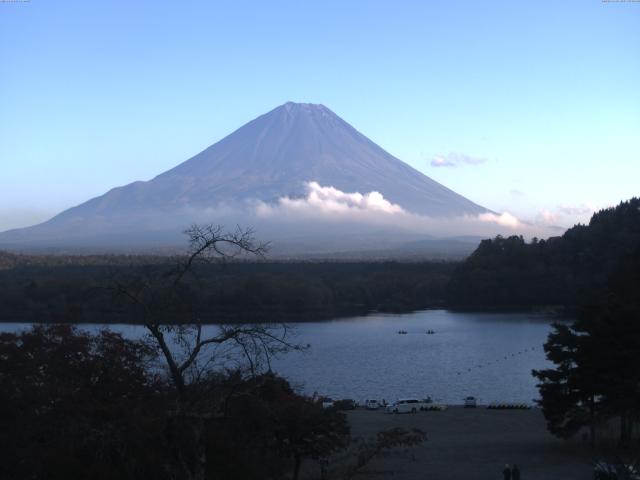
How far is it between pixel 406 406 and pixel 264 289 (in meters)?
19.6

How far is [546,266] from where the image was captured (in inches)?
1474

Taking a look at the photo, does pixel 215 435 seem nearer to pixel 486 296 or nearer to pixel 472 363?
pixel 472 363

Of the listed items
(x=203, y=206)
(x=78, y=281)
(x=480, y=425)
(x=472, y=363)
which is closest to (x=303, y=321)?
(x=78, y=281)

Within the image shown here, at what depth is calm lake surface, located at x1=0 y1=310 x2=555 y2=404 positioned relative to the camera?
16.8 metres

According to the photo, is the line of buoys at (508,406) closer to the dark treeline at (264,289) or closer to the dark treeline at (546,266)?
the dark treeline at (264,289)

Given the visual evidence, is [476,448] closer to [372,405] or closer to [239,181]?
[372,405]

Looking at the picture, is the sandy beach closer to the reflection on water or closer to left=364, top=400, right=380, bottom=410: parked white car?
left=364, top=400, right=380, bottom=410: parked white car

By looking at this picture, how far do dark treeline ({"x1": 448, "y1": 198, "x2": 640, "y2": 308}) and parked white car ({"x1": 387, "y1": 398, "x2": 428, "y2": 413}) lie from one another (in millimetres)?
21467

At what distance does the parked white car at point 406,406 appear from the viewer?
46.1ft

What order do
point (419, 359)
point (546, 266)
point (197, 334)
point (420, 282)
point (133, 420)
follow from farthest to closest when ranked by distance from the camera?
point (420, 282), point (546, 266), point (419, 359), point (133, 420), point (197, 334)

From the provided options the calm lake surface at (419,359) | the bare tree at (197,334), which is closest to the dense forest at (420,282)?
the calm lake surface at (419,359)

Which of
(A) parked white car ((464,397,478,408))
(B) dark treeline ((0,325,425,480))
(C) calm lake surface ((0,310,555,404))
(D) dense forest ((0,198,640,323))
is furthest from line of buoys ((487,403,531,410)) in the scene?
(D) dense forest ((0,198,640,323))

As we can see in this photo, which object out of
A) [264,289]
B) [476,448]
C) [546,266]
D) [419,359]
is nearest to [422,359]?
[419,359]

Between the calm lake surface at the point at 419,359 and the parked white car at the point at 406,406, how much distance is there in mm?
1423
